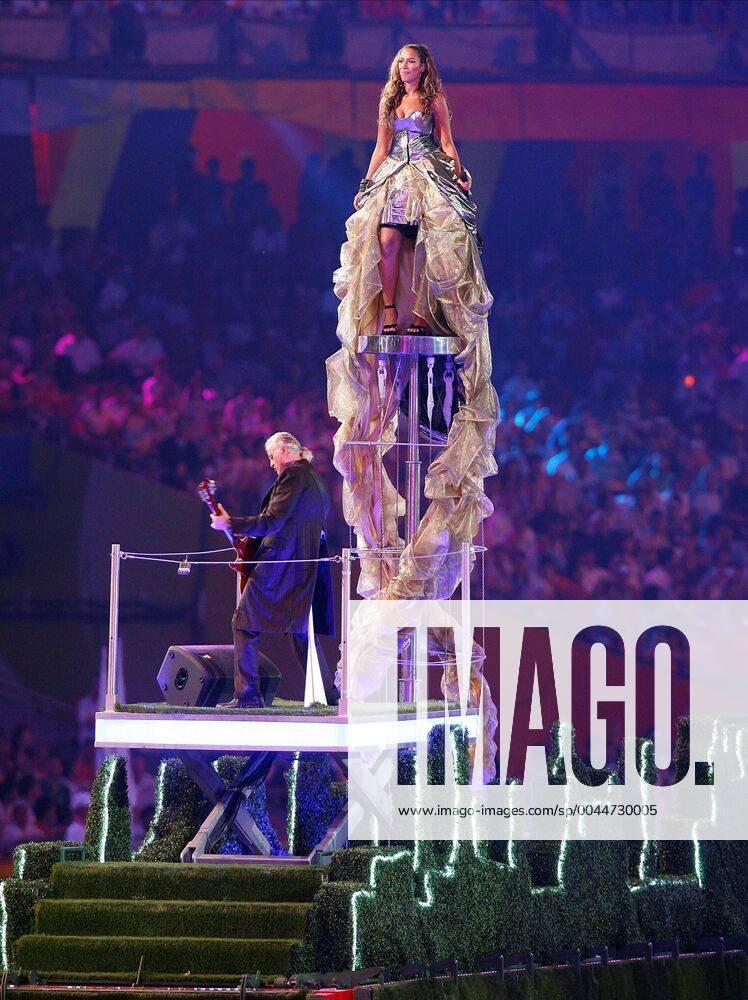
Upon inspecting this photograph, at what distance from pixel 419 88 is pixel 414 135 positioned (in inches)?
10.4

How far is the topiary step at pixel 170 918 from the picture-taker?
8.52 m

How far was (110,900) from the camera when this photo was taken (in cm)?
898

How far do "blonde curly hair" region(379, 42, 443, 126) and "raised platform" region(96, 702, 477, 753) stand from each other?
3337mm

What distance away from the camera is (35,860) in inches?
372

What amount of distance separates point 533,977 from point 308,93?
30.2 ft

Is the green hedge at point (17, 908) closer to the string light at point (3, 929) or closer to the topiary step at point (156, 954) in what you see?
the string light at point (3, 929)

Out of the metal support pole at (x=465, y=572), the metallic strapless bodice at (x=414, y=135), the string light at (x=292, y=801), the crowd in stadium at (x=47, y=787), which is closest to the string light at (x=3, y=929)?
the string light at (x=292, y=801)

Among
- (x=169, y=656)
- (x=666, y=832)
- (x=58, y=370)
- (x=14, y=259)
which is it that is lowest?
(x=666, y=832)

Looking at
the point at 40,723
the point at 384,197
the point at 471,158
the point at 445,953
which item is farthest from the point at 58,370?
the point at 445,953

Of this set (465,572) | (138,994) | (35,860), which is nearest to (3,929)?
(35,860)

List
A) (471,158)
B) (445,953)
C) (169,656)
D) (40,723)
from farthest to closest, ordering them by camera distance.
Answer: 1. (471,158)
2. (40,723)
3. (169,656)
4. (445,953)

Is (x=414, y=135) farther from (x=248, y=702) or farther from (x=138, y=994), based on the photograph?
(x=138, y=994)

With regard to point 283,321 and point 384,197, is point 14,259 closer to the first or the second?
point 283,321

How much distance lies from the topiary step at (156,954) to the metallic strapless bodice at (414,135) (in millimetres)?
4383
